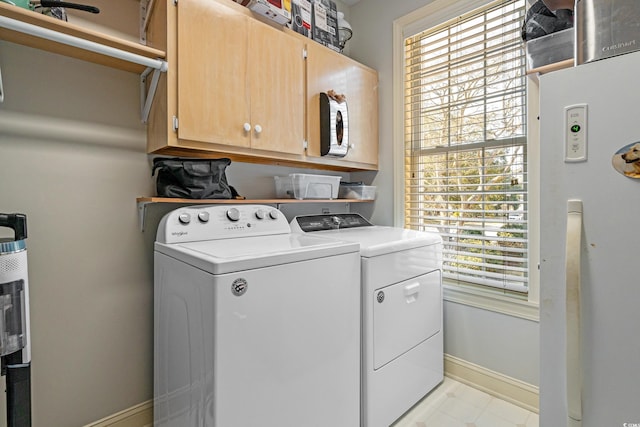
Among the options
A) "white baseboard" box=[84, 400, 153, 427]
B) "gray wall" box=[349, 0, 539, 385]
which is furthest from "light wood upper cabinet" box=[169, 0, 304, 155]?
"white baseboard" box=[84, 400, 153, 427]

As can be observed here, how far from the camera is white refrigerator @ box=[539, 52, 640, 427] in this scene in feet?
2.85

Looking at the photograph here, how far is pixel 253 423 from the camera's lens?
3.71 ft

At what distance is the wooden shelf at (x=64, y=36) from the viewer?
3.62 ft

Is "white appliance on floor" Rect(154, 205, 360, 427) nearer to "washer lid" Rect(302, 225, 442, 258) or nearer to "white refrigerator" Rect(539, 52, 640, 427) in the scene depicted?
"washer lid" Rect(302, 225, 442, 258)

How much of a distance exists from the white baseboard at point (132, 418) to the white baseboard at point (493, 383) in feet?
5.84

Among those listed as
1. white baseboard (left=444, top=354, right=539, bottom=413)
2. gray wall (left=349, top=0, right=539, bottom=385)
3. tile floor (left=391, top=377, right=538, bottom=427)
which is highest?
gray wall (left=349, top=0, right=539, bottom=385)

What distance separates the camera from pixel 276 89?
1761 millimetres

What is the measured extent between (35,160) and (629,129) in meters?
2.12

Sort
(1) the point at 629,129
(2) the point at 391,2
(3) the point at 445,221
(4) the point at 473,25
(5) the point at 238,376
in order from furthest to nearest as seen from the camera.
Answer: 1. (2) the point at 391,2
2. (3) the point at 445,221
3. (4) the point at 473,25
4. (5) the point at 238,376
5. (1) the point at 629,129

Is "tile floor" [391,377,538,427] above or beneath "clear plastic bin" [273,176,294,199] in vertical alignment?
beneath

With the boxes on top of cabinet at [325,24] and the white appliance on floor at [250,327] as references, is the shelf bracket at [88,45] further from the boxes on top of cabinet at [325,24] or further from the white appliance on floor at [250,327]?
the boxes on top of cabinet at [325,24]

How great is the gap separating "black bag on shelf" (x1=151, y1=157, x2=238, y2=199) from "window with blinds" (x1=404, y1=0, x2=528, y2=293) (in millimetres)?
1361

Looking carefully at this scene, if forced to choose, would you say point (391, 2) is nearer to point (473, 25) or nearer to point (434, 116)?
point (473, 25)

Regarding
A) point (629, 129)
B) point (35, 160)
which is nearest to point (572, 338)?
point (629, 129)
